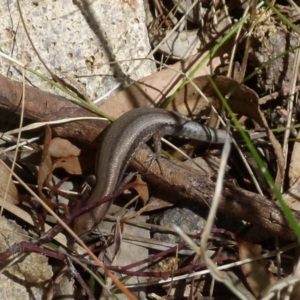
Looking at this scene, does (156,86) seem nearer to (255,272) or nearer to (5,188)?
(5,188)

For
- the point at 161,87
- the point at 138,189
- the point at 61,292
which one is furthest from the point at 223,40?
the point at 61,292

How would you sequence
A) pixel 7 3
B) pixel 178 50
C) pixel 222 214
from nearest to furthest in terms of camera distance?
pixel 222 214
pixel 7 3
pixel 178 50

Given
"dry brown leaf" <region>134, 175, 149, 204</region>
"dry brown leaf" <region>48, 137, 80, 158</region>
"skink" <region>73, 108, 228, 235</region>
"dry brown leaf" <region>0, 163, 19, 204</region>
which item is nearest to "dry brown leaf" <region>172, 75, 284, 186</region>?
"skink" <region>73, 108, 228, 235</region>

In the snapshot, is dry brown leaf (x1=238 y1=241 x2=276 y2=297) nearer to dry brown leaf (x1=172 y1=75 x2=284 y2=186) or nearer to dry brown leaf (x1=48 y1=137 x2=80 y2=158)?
dry brown leaf (x1=172 y1=75 x2=284 y2=186)

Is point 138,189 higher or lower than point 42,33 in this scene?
Answer: lower

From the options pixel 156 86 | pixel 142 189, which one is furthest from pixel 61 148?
pixel 156 86

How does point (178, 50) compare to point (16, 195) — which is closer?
point (16, 195)

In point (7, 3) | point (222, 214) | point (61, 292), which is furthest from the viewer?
point (7, 3)

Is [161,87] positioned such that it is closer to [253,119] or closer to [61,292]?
[253,119]
